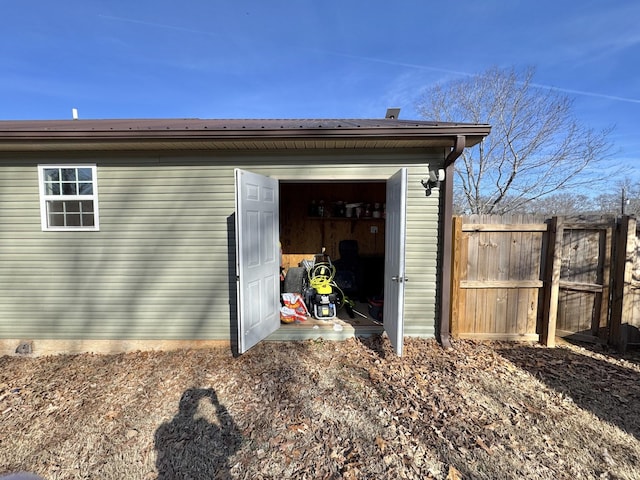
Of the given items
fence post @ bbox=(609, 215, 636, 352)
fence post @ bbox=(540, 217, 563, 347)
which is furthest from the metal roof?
fence post @ bbox=(609, 215, 636, 352)

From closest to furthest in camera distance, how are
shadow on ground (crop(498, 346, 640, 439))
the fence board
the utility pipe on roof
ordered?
shadow on ground (crop(498, 346, 640, 439)), the utility pipe on roof, the fence board

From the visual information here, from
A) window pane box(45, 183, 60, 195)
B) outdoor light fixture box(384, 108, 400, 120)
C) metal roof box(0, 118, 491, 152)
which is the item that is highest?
outdoor light fixture box(384, 108, 400, 120)

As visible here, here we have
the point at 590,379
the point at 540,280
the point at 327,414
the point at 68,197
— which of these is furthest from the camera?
the point at 540,280

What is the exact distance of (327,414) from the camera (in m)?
2.59

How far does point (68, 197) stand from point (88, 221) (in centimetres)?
38

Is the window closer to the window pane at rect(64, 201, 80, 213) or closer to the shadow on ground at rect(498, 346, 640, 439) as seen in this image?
the window pane at rect(64, 201, 80, 213)

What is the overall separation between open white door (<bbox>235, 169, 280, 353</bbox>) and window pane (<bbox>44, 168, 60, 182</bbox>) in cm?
259

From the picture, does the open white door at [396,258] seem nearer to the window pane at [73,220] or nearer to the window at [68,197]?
the window at [68,197]

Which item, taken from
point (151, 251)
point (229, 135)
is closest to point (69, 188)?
point (151, 251)

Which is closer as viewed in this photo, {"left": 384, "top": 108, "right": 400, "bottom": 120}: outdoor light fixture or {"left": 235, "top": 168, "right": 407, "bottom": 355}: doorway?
{"left": 235, "top": 168, "right": 407, "bottom": 355}: doorway

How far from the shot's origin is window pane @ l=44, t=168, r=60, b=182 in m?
3.74

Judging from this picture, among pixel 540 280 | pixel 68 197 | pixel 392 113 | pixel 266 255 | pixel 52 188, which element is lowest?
pixel 540 280

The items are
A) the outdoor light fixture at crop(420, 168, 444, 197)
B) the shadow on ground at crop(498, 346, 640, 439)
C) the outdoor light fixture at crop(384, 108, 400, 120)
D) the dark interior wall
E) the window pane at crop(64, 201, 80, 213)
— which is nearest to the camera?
the shadow on ground at crop(498, 346, 640, 439)

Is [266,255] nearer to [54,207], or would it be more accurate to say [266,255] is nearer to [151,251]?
[151,251]
